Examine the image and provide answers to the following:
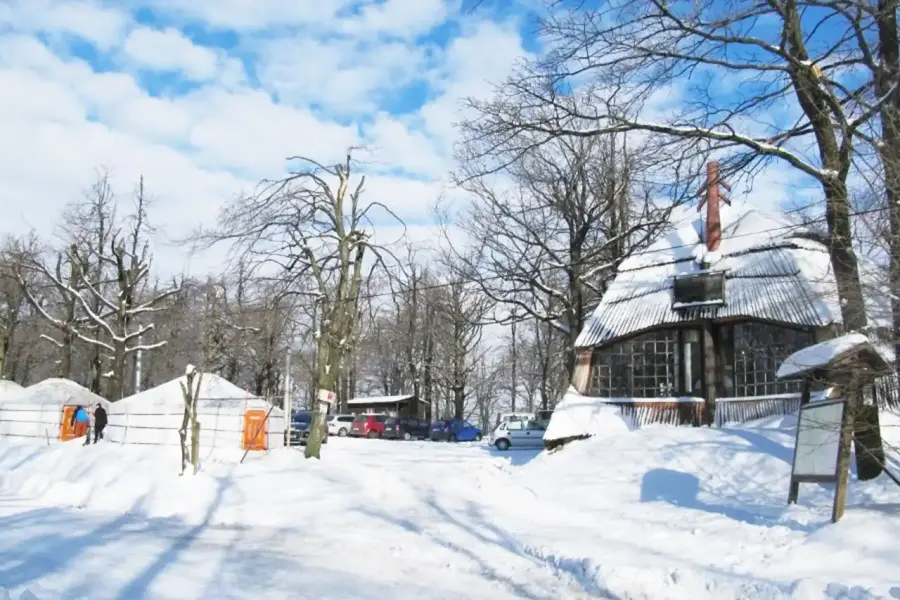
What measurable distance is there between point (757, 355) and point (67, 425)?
86.9 ft

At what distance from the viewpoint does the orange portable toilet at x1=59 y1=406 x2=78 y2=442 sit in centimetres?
3244

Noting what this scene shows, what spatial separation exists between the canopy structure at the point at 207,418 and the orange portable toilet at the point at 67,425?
2571 mm

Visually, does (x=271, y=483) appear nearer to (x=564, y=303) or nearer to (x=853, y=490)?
(x=853, y=490)

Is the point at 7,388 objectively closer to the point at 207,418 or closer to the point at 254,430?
the point at 207,418

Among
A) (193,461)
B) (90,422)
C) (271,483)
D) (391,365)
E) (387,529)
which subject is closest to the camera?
(387,529)

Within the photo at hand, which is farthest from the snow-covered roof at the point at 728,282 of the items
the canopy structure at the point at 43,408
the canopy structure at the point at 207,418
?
the canopy structure at the point at 43,408

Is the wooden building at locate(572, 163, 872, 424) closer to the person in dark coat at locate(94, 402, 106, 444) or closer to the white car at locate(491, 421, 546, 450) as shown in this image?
the white car at locate(491, 421, 546, 450)

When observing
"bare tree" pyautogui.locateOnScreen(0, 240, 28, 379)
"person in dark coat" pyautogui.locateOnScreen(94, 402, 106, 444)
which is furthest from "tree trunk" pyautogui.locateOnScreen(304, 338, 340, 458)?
"bare tree" pyautogui.locateOnScreen(0, 240, 28, 379)

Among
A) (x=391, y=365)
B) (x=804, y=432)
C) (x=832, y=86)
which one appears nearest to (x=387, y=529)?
(x=804, y=432)

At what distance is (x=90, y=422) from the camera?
33.8 metres

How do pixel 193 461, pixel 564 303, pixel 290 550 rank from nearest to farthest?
pixel 290 550 < pixel 193 461 < pixel 564 303

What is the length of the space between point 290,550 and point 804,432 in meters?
7.41

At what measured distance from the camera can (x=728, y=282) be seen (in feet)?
Answer: 72.5

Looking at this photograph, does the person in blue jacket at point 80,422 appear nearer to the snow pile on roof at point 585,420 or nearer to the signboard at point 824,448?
the snow pile on roof at point 585,420
